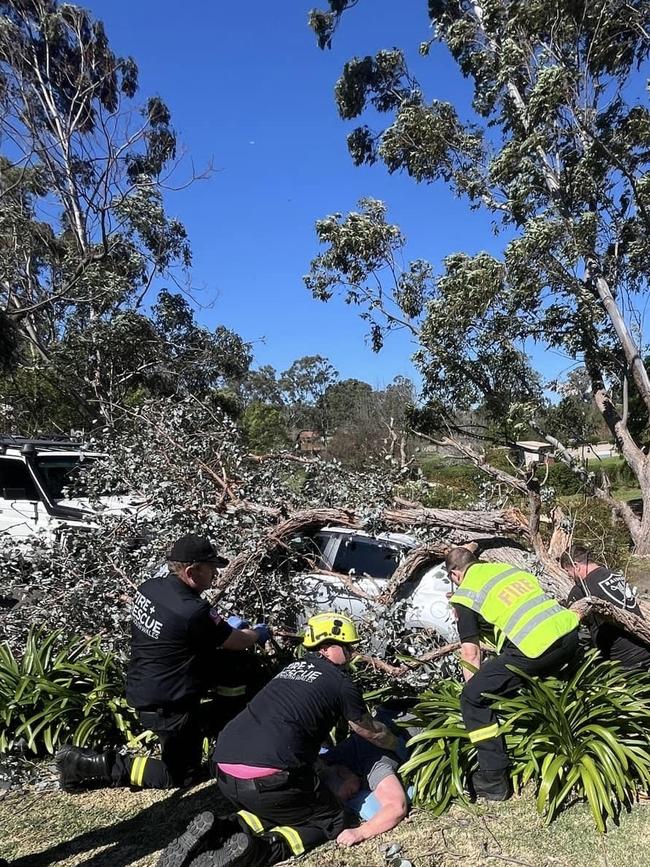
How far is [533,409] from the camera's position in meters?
11.3

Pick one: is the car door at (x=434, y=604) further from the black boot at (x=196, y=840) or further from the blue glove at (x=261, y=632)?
the black boot at (x=196, y=840)

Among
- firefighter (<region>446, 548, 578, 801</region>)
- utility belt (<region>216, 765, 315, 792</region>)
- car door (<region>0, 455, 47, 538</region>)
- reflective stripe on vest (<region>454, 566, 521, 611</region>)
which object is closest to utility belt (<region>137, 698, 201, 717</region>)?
utility belt (<region>216, 765, 315, 792</region>)

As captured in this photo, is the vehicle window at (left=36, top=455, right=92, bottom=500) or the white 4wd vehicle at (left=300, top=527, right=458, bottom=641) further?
the vehicle window at (left=36, top=455, right=92, bottom=500)

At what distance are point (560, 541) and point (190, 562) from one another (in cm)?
255

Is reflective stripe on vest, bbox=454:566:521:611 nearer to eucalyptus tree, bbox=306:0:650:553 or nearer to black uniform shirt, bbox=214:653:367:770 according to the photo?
black uniform shirt, bbox=214:653:367:770

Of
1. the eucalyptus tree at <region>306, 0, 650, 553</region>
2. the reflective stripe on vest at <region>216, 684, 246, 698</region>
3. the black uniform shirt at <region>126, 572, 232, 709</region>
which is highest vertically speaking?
the eucalyptus tree at <region>306, 0, 650, 553</region>

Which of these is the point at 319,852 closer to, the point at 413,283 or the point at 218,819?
the point at 218,819

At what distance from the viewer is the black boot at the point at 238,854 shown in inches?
108

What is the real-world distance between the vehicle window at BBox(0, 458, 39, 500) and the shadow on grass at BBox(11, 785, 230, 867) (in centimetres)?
558

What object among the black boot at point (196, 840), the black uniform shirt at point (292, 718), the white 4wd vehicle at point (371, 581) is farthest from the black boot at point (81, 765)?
the white 4wd vehicle at point (371, 581)

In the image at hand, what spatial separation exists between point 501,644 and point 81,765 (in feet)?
8.27

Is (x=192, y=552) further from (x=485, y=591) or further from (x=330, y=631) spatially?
(x=485, y=591)

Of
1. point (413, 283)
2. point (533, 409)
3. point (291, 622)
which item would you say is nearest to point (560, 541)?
point (291, 622)

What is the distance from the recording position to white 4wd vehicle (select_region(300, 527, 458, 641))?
4910mm
